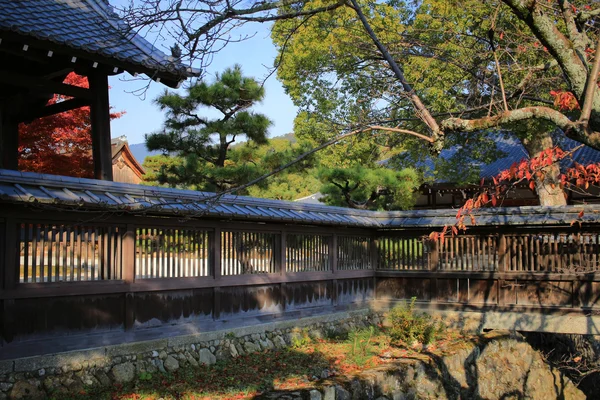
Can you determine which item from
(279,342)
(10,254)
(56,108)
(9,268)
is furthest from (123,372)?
(56,108)

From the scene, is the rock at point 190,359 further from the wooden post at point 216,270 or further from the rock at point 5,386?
the rock at point 5,386

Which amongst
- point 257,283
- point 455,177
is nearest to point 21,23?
point 257,283

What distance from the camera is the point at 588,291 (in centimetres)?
1351

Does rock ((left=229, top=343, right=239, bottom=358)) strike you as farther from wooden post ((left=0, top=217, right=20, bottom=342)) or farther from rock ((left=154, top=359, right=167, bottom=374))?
wooden post ((left=0, top=217, right=20, bottom=342))

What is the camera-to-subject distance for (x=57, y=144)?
658 inches

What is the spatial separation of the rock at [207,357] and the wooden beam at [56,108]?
514 cm

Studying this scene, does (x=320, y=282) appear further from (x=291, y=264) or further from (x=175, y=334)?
(x=175, y=334)

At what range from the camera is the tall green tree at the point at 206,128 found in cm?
1839

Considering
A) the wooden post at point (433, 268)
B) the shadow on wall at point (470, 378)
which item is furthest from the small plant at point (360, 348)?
the wooden post at point (433, 268)

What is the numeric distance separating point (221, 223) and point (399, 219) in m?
6.45

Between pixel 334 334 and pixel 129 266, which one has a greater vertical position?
pixel 129 266

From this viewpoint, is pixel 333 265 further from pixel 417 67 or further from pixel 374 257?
pixel 417 67

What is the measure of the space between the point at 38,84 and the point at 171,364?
5.35 metres

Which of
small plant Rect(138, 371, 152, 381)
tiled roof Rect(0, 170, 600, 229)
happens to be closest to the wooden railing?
tiled roof Rect(0, 170, 600, 229)
